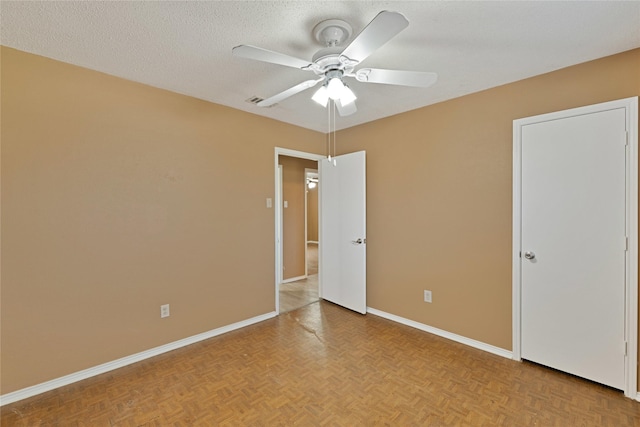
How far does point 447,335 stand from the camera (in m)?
2.98

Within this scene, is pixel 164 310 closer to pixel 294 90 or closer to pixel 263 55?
pixel 294 90

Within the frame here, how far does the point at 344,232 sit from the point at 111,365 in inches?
108

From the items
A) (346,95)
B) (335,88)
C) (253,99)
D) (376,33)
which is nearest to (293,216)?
(253,99)

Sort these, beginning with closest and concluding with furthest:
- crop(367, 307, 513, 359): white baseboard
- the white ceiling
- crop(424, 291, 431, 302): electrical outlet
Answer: the white ceiling, crop(367, 307, 513, 359): white baseboard, crop(424, 291, 431, 302): electrical outlet

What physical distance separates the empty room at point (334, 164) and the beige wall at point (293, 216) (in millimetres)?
1805

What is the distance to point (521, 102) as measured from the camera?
8.18ft

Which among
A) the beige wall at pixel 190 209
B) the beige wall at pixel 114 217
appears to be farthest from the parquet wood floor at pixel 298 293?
the beige wall at pixel 114 217

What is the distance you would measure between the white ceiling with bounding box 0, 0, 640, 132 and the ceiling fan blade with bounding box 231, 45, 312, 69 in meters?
0.27

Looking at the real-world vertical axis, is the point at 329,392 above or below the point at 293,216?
below

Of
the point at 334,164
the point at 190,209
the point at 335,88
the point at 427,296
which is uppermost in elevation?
the point at 335,88

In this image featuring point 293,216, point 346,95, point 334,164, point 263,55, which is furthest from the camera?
point 293,216

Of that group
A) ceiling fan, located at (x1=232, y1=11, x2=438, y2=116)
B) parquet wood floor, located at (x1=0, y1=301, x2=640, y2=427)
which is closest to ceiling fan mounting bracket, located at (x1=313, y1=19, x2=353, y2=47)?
ceiling fan, located at (x1=232, y1=11, x2=438, y2=116)

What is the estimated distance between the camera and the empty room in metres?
1.82

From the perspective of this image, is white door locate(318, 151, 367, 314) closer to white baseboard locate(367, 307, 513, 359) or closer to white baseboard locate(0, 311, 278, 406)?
white baseboard locate(367, 307, 513, 359)
